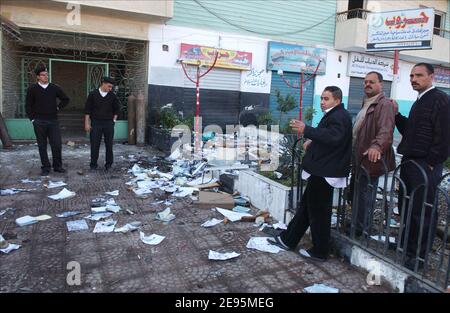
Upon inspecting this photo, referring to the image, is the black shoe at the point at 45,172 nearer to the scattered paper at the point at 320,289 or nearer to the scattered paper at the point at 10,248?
the scattered paper at the point at 10,248

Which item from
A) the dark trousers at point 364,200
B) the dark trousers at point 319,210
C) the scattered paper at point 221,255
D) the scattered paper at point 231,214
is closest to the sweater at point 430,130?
the dark trousers at point 364,200

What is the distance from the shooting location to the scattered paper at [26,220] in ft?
14.1

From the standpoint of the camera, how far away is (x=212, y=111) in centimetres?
1221

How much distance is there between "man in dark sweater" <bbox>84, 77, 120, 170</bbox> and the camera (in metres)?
6.89

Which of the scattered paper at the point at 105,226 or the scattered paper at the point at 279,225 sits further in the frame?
the scattered paper at the point at 279,225

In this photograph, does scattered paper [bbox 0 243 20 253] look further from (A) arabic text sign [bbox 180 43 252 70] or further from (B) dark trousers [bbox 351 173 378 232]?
(A) arabic text sign [bbox 180 43 252 70]

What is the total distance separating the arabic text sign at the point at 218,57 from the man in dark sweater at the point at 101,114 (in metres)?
4.50

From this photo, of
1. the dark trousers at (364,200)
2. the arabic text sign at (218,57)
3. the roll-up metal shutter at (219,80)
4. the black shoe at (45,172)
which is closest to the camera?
the dark trousers at (364,200)

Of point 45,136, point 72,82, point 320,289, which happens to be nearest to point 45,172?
point 45,136

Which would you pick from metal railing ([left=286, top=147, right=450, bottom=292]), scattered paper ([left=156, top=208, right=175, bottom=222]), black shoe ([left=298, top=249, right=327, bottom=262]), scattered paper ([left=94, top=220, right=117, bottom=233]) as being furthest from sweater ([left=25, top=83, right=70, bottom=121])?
black shoe ([left=298, top=249, right=327, bottom=262])

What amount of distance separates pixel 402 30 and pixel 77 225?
5.92 meters
